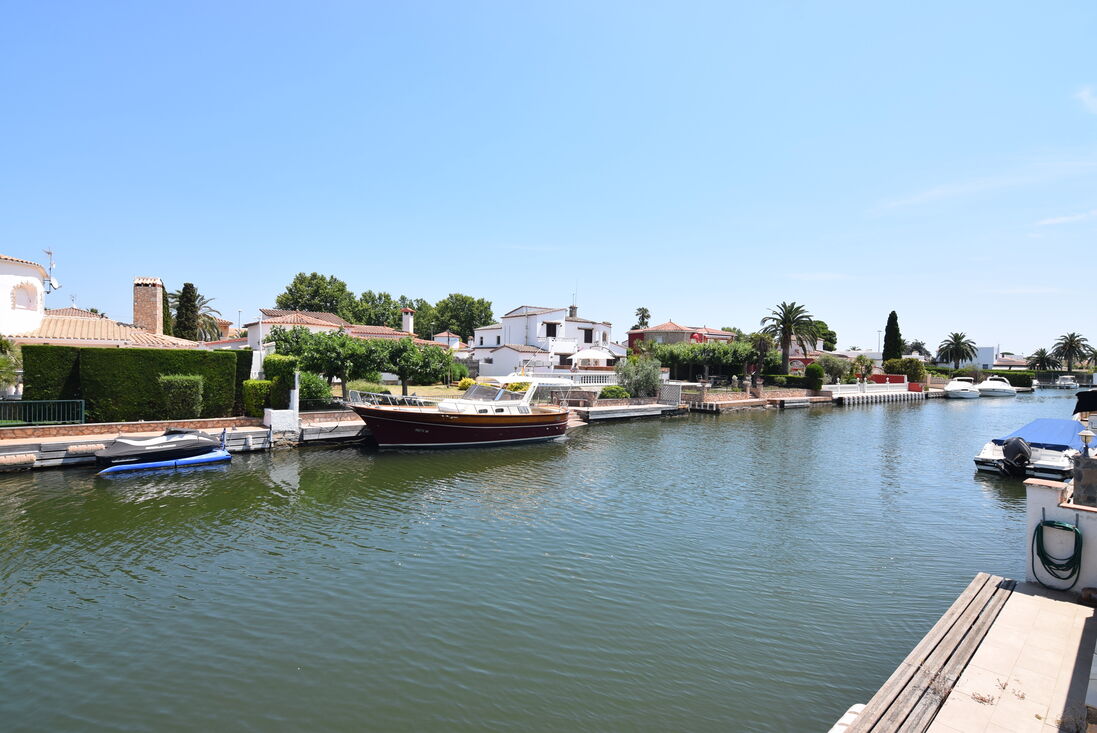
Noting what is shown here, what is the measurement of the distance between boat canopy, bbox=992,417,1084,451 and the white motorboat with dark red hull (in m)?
19.0

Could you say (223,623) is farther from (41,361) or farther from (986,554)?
(41,361)

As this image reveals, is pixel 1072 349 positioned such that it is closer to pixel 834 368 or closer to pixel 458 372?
pixel 834 368

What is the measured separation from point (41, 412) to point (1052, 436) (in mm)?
38673

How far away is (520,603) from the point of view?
1002cm

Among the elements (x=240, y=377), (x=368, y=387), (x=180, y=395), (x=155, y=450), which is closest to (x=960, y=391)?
(x=368, y=387)

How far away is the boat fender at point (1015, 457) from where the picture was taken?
819 inches

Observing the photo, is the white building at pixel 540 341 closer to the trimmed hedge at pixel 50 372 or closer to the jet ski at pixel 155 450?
the jet ski at pixel 155 450

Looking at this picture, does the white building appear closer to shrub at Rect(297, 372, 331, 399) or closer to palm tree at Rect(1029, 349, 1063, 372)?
shrub at Rect(297, 372, 331, 399)

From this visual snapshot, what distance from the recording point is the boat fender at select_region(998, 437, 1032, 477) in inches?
819

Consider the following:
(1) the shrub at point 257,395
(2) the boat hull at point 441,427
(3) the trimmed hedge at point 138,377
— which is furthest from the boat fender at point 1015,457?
(3) the trimmed hedge at point 138,377

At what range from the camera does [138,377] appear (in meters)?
23.3

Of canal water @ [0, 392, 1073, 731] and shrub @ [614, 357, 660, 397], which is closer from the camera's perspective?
canal water @ [0, 392, 1073, 731]

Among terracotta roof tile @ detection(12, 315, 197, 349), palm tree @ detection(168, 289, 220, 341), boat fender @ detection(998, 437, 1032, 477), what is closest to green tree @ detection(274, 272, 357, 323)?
palm tree @ detection(168, 289, 220, 341)

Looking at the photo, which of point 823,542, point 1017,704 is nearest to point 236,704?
point 1017,704
